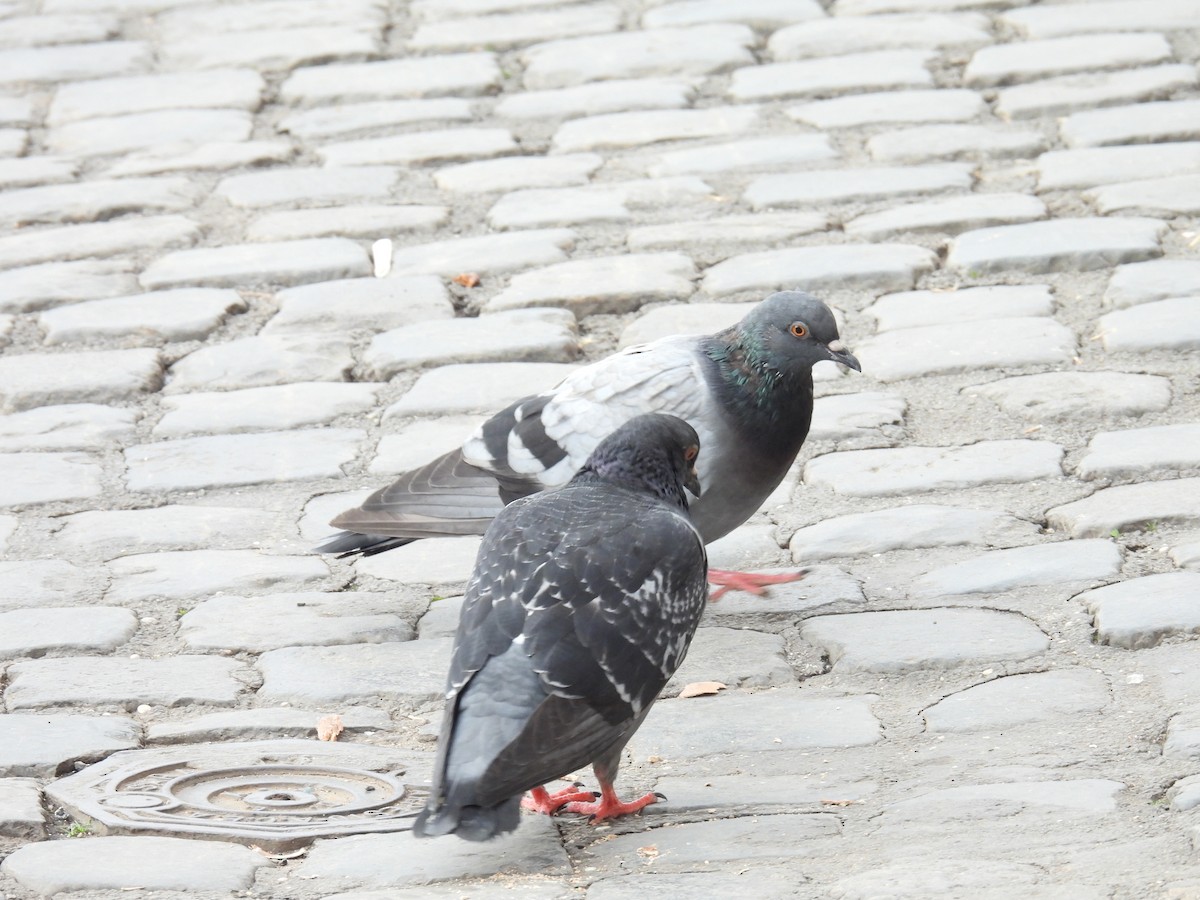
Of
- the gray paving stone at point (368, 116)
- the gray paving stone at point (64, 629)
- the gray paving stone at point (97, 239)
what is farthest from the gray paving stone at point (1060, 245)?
the gray paving stone at point (64, 629)

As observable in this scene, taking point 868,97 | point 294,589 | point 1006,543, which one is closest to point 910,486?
point 1006,543

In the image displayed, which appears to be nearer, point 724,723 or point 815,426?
point 724,723

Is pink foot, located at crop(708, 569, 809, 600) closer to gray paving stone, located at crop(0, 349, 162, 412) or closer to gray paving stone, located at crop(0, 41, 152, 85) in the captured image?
gray paving stone, located at crop(0, 349, 162, 412)

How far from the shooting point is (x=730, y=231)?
19.6ft

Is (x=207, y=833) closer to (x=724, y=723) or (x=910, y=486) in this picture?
(x=724, y=723)

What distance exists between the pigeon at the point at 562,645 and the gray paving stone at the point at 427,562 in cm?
89

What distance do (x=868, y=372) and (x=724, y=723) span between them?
6.01ft

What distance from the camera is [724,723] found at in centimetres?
358

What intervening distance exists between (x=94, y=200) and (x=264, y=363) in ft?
5.29

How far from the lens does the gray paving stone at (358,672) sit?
374 cm

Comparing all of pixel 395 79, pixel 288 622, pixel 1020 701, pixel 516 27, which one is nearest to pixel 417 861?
pixel 288 622

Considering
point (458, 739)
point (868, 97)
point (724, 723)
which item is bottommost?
point (724, 723)

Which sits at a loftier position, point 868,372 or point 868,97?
point 868,97

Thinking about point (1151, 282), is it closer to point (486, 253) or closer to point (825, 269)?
point (825, 269)
